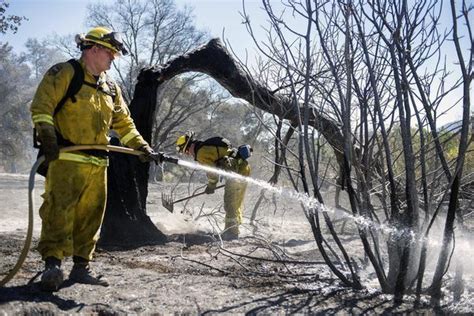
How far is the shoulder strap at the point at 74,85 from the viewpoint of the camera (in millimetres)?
3150

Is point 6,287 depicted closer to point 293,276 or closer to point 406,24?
point 293,276

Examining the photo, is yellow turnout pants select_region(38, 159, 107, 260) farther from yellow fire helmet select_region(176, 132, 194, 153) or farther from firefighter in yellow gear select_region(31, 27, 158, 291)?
yellow fire helmet select_region(176, 132, 194, 153)

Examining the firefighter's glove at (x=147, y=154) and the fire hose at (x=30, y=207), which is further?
the firefighter's glove at (x=147, y=154)

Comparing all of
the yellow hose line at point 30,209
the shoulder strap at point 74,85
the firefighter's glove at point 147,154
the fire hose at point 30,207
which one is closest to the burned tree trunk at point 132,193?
the firefighter's glove at point 147,154

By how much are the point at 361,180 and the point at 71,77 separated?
209 centimetres

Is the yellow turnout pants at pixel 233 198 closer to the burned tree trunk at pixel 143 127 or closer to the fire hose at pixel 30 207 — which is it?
the burned tree trunk at pixel 143 127

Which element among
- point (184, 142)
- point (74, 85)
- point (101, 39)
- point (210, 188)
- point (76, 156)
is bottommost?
point (210, 188)

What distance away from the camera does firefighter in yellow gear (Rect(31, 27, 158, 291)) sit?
3.00 meters

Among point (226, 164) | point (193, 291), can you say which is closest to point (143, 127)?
point (226, 164)

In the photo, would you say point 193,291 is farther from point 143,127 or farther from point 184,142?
point 184,142

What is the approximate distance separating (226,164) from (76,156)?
357 centimetres

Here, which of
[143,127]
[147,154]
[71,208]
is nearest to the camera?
[71,208]

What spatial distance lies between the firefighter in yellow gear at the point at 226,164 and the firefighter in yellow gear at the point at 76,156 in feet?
10.3

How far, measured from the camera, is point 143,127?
538 cm
